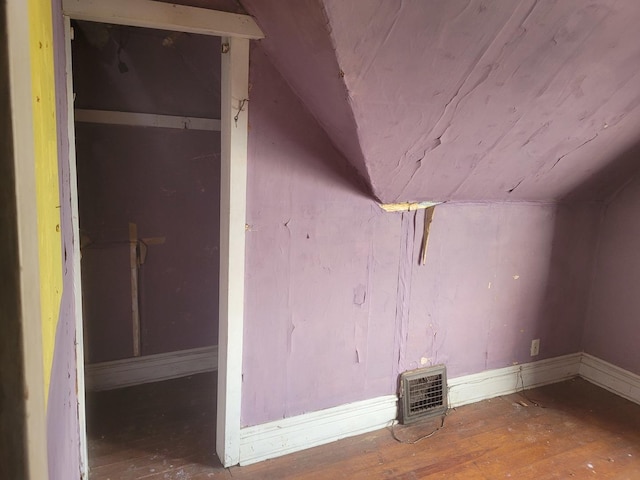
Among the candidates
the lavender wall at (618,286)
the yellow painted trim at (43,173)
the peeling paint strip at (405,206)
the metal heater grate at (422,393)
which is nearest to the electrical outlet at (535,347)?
the lavender wall at (618,286)

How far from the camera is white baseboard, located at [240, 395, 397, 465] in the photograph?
2.08 metres

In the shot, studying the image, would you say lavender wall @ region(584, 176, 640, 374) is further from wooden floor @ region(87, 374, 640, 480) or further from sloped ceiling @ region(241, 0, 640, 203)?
sloped ceiling @ region(241, 0, 640, 203)

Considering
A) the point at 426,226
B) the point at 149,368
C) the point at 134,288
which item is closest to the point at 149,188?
the point at 134,288

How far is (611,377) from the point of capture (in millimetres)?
2852

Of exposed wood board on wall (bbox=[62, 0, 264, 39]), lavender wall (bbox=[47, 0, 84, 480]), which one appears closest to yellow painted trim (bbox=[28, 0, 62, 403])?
lavender wall (bbox=[47, 0, 84, 480])

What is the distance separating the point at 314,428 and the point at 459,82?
65.5 inches

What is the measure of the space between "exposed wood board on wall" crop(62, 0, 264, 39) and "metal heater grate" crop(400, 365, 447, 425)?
181cm

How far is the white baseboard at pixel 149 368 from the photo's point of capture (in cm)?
261

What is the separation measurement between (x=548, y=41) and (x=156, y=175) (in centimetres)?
202

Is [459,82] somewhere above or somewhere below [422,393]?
above

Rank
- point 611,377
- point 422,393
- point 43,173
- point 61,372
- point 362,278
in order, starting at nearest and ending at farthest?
point 43,173 < point 61,372 < point 362,278 < point 422,393 < point 611,377

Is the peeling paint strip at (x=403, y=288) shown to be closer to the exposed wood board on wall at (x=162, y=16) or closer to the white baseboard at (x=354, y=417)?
the white baseboard at (x=354, y=417)

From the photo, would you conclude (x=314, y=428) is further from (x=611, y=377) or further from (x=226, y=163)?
(x=611, y=377)

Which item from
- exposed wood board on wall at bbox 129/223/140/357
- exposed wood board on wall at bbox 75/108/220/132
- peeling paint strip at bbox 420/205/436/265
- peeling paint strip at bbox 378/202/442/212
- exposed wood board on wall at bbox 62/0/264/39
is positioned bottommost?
exposed wood board on wall at bbox 129/223/140/357
